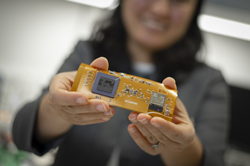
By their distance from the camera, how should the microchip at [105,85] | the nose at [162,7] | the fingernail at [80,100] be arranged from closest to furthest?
the fingernail at [80,100] → the microchip at [105,85] → the nose at [162,7]

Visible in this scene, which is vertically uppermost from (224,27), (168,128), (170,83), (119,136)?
(224,27)


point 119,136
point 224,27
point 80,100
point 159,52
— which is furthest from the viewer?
point 224,27

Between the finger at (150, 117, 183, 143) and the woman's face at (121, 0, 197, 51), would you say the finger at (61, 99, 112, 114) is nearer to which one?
the finger at (150, 117, 183, 143)

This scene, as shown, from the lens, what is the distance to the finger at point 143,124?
19.8 inches

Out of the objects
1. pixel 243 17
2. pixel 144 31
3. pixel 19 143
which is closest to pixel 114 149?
pixel 19 143

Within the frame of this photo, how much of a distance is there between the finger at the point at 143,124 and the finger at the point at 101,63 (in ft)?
0.61

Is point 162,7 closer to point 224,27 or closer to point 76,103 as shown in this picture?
point 76,103

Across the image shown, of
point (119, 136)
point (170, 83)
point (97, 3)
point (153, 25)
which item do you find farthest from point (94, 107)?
point (97, 3)

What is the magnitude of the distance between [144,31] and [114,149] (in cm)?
70

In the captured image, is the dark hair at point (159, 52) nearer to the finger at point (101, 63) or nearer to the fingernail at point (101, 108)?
the finger at point (101, 63)

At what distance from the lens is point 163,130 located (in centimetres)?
50

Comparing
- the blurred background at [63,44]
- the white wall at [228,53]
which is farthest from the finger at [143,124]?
the white wall at [228,53]

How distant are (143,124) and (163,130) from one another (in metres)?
0.06

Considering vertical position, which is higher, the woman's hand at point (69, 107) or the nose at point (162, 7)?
the nose at point (162, 7)
